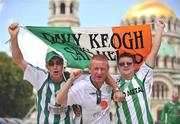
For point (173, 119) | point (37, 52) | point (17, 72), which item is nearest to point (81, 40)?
point (37, 52)

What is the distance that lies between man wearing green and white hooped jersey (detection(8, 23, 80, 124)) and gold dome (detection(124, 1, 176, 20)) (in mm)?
77148

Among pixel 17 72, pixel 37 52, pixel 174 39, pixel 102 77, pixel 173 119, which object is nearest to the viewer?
pixel 102 77

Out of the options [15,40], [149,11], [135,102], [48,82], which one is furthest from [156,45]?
[149,11]

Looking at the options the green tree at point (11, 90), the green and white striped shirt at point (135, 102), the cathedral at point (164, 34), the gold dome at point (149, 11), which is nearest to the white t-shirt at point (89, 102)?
the green and white striped shirt at point (135, 102)

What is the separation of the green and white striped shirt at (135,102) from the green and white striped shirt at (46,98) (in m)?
0.64

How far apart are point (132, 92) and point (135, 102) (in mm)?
134

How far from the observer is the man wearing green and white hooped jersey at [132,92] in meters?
6.88

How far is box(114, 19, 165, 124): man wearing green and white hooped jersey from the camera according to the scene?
6879 millimetres

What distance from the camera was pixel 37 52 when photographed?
9.23 metres

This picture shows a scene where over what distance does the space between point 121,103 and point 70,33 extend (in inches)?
52.3

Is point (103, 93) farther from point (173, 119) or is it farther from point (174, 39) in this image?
point (174, 39)

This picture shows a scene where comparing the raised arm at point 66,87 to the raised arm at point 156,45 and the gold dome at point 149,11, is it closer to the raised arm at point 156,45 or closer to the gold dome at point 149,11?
the raised arm at point 156,45

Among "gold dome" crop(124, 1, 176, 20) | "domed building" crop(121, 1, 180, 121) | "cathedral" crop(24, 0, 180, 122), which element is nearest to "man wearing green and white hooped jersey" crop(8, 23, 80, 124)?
"cathedral" crop(24, 0, 180, 122)

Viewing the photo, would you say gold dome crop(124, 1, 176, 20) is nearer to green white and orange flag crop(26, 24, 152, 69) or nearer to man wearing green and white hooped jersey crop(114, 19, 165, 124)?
green white and orange flag crop(26, 24, 152, 69)
